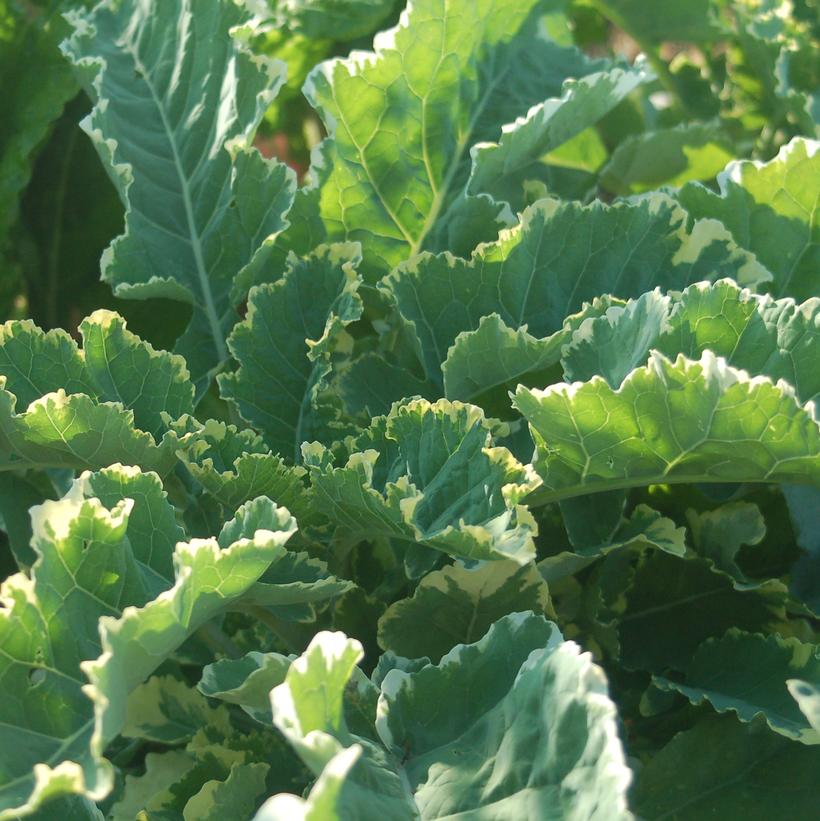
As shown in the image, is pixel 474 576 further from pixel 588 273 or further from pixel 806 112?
pixel 806 112

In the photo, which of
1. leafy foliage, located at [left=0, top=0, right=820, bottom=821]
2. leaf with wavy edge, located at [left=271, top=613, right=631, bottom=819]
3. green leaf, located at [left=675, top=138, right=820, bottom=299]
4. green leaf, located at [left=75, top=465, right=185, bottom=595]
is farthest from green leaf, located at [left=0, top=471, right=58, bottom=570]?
green leaf, located at [left=675, top=138, right=820, bottom=299]

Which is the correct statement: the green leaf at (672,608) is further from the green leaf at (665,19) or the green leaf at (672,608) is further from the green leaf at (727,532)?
the green leaf at (665,19)

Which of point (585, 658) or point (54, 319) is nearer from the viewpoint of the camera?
point (585, 658)

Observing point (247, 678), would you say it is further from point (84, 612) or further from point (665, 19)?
point (665, 19)

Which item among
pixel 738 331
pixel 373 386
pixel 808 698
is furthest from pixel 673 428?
pixel 373 386

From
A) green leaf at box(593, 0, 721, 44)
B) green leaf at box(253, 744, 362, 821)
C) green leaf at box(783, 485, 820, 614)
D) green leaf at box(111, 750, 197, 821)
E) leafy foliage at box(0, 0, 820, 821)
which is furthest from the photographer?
green leaf at box(593, 0, 721, 44)

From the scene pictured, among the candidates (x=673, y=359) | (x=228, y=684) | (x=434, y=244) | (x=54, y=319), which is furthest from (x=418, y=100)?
(x=54, y=319)

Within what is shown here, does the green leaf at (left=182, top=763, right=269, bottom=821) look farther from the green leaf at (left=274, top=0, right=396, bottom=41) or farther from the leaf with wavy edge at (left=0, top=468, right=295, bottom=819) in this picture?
the green leaf at (left=274, top=0, right=396, bottom=41)
